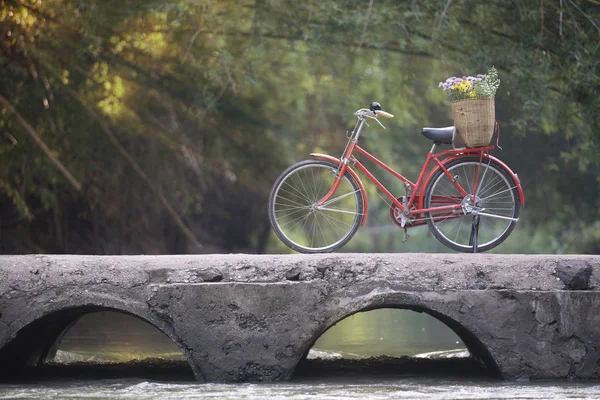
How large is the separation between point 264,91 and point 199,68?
2431mm

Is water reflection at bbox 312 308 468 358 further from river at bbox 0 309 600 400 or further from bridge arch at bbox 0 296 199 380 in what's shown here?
bridge arch at bbox 0 296 199 380

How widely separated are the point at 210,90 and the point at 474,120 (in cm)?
547

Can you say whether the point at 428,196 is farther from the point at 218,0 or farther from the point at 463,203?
the point at 218,0

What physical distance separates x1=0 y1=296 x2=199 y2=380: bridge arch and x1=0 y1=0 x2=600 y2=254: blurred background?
3.01 m

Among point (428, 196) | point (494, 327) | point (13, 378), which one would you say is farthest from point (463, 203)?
point (13, 378)

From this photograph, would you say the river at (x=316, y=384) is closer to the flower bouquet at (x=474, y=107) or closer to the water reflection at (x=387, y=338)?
the water reflection at (x=387, y=338)

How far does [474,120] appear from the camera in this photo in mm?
6949

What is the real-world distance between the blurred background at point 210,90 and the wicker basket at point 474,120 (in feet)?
9.79

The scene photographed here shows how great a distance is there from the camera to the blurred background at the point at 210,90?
1030cm

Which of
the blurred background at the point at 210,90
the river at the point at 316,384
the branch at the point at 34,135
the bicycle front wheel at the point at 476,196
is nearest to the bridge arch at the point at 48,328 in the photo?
the river at the point at 316,384

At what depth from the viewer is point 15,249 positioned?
1165 cm

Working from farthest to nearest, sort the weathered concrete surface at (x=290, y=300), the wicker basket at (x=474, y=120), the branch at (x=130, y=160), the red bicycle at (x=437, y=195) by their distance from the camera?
the branch at (x=130, y=160) < the red bicycle at (x=437, y=195) < the wicker basket at (x=474, y=120) < the weathered concrete surface at (x=290, y=300)

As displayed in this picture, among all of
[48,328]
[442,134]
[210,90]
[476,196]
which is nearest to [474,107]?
[442,134]

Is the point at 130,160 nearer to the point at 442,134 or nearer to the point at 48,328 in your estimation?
the point at 48,328
